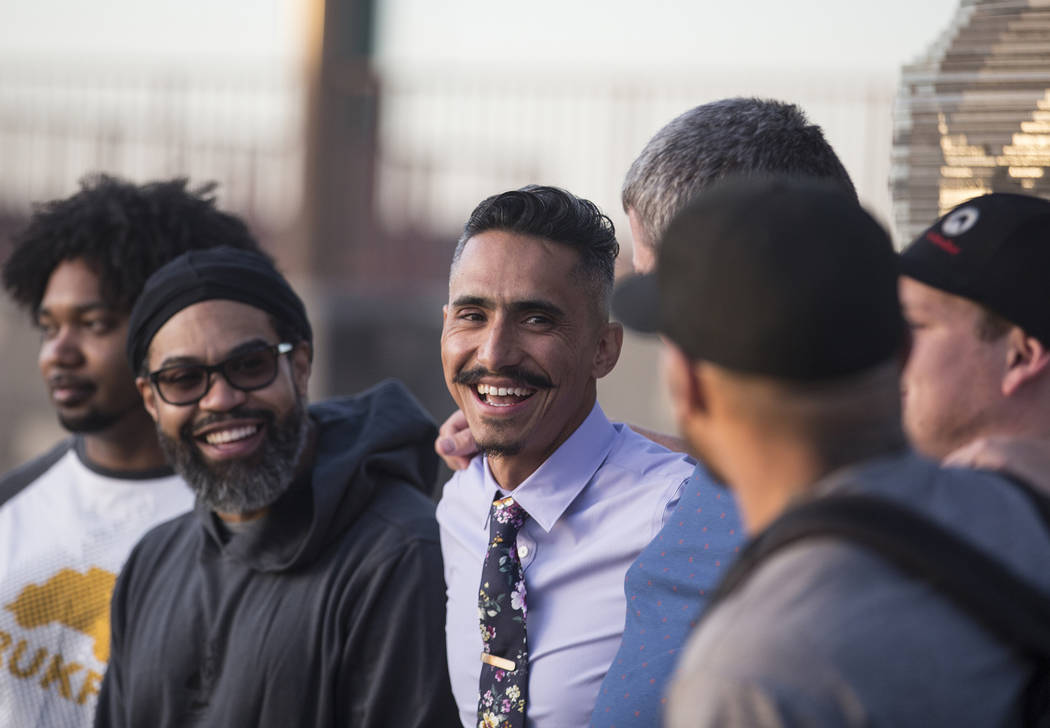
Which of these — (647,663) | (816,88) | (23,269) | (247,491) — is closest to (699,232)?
(647,663)

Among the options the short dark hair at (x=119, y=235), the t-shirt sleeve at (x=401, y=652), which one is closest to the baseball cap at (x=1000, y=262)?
the t-shirt sleeve at (x=401, y=652)

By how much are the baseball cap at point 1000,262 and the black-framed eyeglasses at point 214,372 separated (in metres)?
1.84

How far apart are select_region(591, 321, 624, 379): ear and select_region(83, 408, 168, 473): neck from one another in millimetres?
1872

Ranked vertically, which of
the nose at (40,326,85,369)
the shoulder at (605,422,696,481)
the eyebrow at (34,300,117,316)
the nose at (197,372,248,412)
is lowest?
the nose at (40,326,85,369)

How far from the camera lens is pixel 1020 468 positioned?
158 centimetres

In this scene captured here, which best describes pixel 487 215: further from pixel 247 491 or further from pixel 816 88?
pixel 816 88

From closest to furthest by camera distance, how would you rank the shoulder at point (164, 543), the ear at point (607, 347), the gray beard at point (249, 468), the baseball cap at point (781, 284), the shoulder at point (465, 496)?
the baseball cap at point (781, 284) → the ear at point (607, 347) → the shoulder at point (465, 496) → the gray beard at point (249, 468) → the shoulder at point (164, 543)

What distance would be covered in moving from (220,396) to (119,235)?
1.34 meters

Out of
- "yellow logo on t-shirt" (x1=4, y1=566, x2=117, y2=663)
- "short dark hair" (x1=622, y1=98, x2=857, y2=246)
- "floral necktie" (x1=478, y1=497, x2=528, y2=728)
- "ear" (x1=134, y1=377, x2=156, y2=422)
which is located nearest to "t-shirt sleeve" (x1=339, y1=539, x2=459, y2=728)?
"floral necktie" (x1=478, y1=497, x2=528, y2=728)

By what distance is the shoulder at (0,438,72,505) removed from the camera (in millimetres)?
3900

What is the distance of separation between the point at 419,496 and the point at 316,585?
15.7 inches

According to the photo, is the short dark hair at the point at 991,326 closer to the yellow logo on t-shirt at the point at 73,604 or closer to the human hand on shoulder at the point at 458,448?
the human hand on shoulder at the point at 458,448

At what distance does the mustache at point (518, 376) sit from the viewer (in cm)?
249

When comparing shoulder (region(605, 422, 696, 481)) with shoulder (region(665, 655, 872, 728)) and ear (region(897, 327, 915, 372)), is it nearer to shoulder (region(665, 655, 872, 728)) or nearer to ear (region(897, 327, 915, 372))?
ear (region(897, 327, 915, 372))
